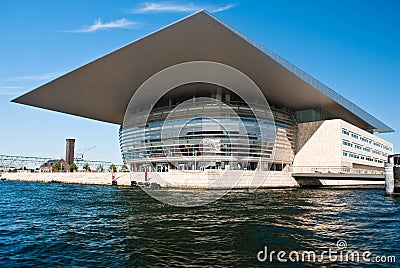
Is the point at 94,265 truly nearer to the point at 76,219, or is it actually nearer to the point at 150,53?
the point at 76,219

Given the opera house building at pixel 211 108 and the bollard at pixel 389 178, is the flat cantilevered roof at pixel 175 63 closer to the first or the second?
the opera house building at pixel 211 108

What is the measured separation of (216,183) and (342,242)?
2500 centimetres

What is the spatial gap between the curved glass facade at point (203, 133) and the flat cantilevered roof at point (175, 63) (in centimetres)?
372

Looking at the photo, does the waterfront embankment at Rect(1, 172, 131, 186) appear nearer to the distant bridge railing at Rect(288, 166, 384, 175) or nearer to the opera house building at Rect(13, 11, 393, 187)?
the opera house building at Rect(13, 11, 393, 187)

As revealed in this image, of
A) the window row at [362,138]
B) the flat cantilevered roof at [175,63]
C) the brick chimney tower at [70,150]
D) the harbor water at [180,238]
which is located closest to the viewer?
the harbor water at [180,238]

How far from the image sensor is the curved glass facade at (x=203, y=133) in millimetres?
39562

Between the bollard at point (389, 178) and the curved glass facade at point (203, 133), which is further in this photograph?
the curved glass facade at point (203, 133)

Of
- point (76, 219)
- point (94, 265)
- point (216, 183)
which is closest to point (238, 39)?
point (216, 183)

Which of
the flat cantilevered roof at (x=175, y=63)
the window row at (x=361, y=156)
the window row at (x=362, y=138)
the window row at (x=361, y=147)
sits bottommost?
the window row at (x=361, y=156)

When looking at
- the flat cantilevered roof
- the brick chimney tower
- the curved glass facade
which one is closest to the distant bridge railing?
the curved glass facade

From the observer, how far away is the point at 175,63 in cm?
3394

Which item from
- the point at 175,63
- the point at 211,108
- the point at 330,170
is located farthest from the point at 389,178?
the point at 330,170

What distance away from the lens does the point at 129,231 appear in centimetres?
940

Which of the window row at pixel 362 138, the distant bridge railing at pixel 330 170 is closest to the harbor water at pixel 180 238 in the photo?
the distant bridge railing at pixel 330 170
